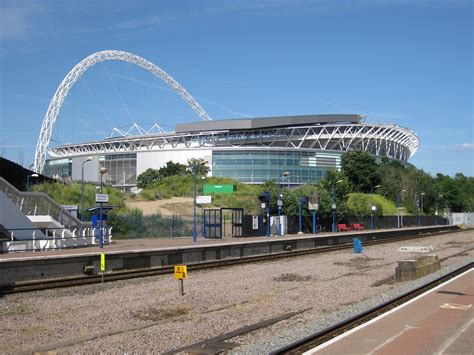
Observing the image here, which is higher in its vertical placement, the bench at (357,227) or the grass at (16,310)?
the bench at (357,227)

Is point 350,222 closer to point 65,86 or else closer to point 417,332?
point 417,332

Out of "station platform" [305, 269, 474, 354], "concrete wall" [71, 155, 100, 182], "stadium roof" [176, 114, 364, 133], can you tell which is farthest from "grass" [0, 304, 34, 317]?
"concrete wall" [71, 155, 100, 182]

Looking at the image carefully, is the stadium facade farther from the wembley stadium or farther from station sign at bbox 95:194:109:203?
station sign at bbox 95:194:109:203

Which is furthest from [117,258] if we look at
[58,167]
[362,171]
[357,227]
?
[58,167]

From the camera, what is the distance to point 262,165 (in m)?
136

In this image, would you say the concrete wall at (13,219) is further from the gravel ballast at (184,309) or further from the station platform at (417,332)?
the station platform at (417,332)

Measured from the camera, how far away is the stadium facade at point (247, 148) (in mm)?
136875

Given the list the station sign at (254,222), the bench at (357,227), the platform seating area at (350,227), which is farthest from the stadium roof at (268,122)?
the station sign at (254,222)

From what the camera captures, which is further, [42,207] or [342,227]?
[342,227]

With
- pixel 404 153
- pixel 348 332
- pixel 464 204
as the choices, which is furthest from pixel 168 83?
pixel 348 332

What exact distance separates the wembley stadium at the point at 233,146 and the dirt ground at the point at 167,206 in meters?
49.0

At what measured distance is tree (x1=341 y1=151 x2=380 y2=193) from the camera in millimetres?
118875

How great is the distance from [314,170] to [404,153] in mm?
54048

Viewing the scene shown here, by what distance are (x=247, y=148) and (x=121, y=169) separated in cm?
3548
